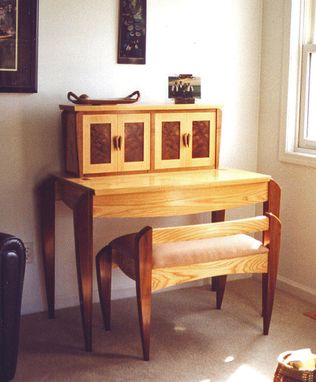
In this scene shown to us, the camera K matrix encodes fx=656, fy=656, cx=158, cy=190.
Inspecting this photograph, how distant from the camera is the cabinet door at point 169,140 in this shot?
3.52 m

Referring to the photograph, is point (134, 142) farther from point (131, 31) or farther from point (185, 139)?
point (131, 31)

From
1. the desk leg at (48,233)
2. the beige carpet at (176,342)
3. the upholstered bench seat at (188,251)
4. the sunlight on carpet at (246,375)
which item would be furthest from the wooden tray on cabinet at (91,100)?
the sunlight on carpet at (246,375)

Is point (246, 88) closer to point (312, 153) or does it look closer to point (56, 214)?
Result: point (312, 153)

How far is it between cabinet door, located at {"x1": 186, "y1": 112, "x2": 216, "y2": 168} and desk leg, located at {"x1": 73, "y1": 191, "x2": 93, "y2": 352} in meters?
0.81

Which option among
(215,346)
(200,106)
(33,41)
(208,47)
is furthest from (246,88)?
(215,346)

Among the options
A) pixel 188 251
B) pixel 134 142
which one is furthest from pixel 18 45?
pixel 188 251

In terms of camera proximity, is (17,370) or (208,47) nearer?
(17,370)

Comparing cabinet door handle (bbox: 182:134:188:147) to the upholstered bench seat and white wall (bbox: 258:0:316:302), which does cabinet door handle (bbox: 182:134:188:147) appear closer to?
the upholstered bench seat

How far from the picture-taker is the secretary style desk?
10.1 feet

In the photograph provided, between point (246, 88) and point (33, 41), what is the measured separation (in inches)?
55.9

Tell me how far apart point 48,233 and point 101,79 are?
0.90m

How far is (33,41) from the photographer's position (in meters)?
3.38

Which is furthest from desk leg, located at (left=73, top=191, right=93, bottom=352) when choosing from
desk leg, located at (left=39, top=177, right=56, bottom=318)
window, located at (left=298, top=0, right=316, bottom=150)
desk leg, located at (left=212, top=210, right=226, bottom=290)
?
window, located at (left=298, top=0, right=316, bottom=150)

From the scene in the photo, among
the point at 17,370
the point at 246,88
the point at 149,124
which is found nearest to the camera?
the point at 17,370
